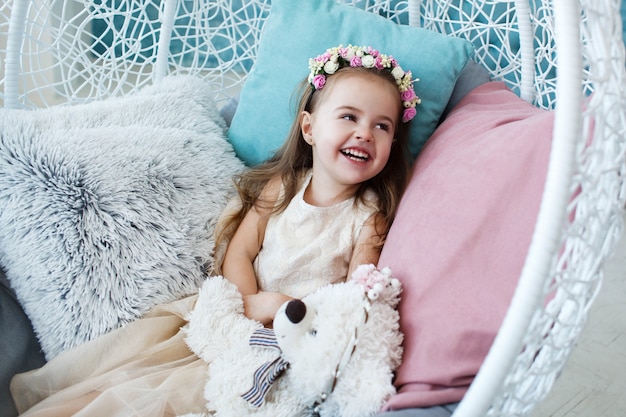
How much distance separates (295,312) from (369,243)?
0.29 meters

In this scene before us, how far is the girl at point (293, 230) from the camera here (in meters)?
0.98

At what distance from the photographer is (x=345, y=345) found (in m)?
0.86

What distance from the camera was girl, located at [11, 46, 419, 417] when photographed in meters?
0.98

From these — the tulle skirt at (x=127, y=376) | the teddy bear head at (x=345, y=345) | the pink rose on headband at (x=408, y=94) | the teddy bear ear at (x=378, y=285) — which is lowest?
the tulle skirt at (x=127, y=376)

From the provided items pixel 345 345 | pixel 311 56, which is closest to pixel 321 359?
pixel 345 345

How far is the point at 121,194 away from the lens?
113cm

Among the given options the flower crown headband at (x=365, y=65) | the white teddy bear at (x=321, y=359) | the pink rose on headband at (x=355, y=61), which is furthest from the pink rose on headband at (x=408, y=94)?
the white teddy bear at (x=321, y=359)

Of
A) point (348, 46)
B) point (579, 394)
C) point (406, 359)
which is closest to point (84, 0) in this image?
point (348, 46)

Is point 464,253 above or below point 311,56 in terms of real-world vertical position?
below

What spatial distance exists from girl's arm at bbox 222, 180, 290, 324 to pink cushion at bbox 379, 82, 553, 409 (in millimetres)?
267

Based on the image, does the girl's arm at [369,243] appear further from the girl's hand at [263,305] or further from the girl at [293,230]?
the girl's hand at [263,305]

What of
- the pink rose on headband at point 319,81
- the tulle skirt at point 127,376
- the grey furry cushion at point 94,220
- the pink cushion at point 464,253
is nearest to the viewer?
the pink cushion at point 464,253

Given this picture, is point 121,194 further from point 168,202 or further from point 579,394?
point 579,394

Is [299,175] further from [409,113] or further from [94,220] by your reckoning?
[94,220]
